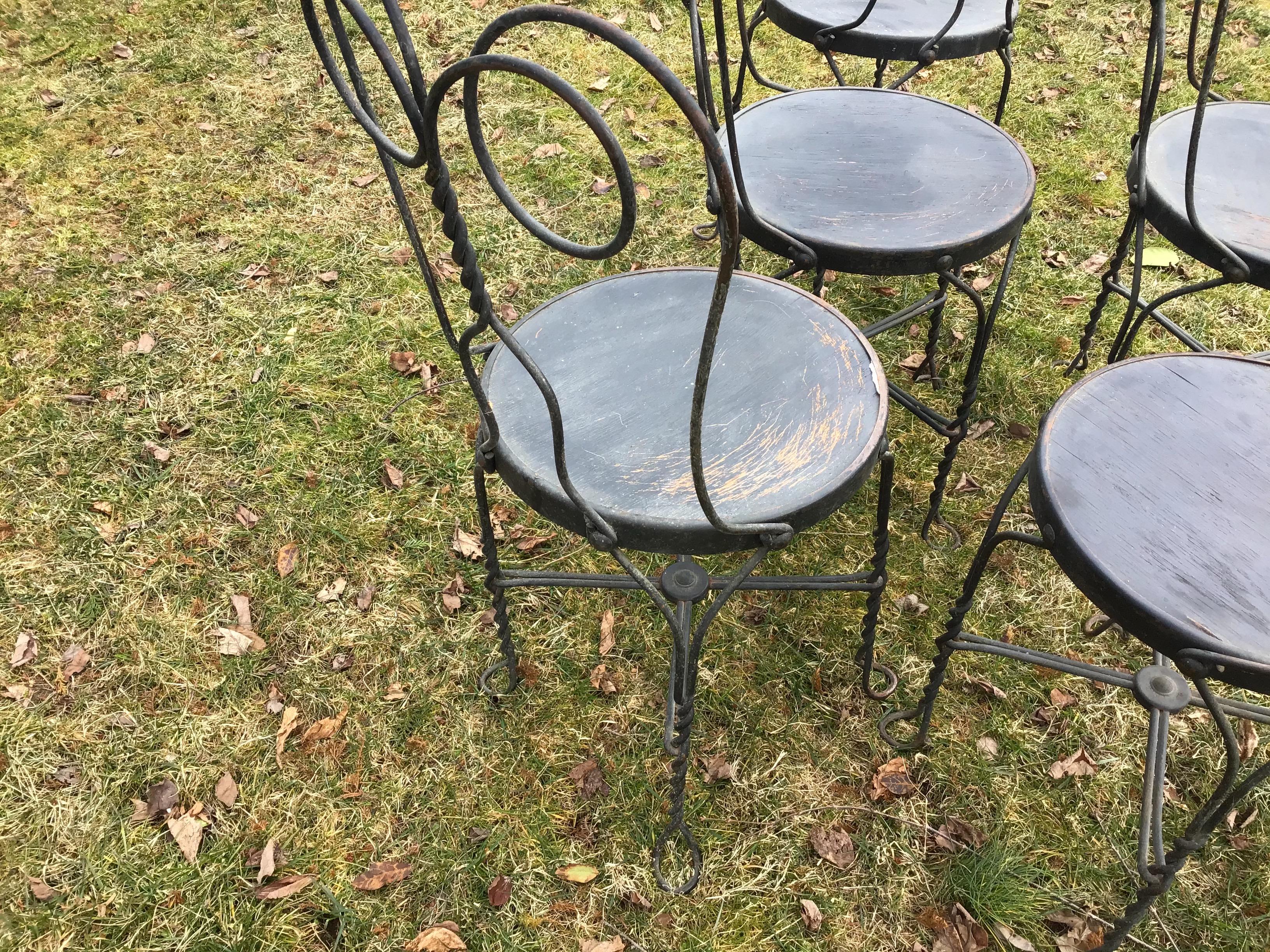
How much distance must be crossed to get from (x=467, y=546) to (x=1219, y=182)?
2.12 meters

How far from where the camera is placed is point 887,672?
218cm

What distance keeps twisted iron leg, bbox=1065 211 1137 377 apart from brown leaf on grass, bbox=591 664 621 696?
183cm

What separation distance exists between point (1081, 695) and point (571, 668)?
1.29 meters

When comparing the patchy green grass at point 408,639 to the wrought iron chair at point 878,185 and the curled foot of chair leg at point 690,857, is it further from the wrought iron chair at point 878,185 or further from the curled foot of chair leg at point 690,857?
the wrought iron chair at point 878,185

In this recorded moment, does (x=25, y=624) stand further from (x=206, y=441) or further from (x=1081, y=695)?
(x=1081, y=695)

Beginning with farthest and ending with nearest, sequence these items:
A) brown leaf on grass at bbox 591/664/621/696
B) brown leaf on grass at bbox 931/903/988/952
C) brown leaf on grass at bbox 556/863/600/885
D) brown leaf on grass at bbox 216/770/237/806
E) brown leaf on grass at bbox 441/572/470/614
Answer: brown leaf on grass at bbox 441/572/470/614, brown leaf on grass at bbox 591/664/621/696, brown leaf on grass at bbox 216/770/237/806, brown leaf on grass at bbox 556/863/600/885, brown leaf on grass at bbox 931/903/988/952

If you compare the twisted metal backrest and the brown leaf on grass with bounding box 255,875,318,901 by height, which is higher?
the twisted metal backrest

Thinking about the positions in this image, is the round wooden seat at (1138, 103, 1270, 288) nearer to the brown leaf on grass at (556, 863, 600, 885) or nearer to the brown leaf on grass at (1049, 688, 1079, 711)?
the brown leaf on grass at (1049, 688, 1079, 711)

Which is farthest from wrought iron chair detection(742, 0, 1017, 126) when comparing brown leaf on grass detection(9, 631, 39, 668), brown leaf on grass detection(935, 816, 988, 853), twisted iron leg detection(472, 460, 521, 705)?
brown leaf on grass detection(9, 631, 39, 668)

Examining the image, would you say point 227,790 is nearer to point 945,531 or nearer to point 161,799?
point 161,799

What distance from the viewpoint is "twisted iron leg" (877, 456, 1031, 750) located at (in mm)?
1632

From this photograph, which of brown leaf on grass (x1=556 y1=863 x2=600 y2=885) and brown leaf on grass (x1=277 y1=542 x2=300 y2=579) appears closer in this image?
brown leaf on grass (x1=556 y1=863 x2=600 y2=885)

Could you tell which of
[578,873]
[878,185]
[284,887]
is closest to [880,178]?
[878,185]

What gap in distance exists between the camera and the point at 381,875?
1.86m
